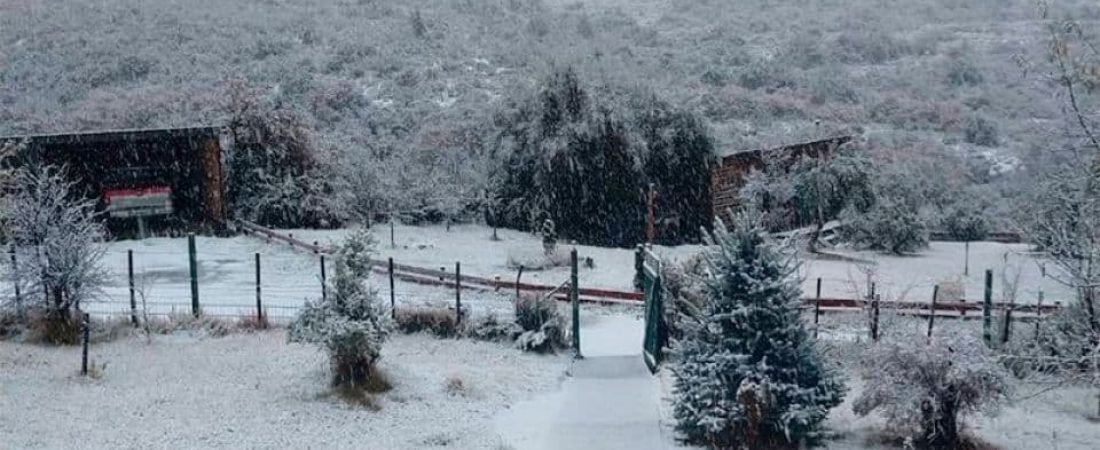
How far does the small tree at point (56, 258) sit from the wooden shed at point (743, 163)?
17.9m

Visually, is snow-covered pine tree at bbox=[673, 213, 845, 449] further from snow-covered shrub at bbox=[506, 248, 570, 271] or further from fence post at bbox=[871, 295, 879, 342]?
snow-covered shrub at bbox=[506, 248, 570, 271]

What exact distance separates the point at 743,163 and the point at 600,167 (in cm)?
439

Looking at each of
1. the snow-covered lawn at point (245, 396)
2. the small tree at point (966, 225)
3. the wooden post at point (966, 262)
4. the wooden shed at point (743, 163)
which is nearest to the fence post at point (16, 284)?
the snow-covered lawn at point (245, 396)

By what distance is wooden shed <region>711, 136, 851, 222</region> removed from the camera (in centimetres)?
2900

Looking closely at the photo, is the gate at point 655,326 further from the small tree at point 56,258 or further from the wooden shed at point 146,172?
the wooden shed at point 146,172

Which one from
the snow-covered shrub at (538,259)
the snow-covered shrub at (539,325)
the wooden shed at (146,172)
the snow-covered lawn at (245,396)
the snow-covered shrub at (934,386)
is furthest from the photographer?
the wooden shed at (146,172)

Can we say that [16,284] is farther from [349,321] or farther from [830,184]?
[830,184]

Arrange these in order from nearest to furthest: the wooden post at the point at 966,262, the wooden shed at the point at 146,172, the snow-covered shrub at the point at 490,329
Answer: the snow-covered shrub at the point at 490,329 < the wooden shed at the point at 146,172 < the wooden post at the point at 966,262

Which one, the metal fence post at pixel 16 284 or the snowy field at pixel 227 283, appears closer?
the metal fence post at pixel 16 284

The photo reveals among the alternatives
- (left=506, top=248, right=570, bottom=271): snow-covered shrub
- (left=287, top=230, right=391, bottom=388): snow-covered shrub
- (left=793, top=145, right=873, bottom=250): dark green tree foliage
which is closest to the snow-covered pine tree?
(left=287, top=230, right=391, bottom=388): snow-covered shrub

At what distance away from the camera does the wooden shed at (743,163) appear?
29.0m

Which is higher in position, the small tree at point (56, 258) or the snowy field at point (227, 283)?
the small tree at point (56, 258)

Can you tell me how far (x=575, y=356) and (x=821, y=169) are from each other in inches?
599

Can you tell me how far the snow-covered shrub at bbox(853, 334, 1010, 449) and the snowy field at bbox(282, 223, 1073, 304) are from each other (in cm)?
790
